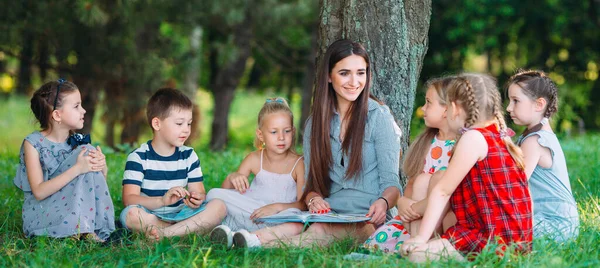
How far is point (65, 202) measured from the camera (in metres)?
3.73

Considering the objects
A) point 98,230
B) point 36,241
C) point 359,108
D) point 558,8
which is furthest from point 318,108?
point 558,8

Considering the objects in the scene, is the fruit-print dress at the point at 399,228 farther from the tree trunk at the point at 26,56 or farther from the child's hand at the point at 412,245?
the tree trunk at the point at 26,56

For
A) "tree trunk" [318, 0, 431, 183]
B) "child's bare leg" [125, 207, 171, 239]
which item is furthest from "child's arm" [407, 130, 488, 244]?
"child's bare leg" [125, 207, 171, 239]

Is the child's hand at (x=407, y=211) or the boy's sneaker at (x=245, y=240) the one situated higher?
the child's hand at (x=407, y=211)

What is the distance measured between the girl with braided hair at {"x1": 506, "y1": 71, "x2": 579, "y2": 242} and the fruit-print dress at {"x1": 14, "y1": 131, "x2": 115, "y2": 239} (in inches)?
90.0

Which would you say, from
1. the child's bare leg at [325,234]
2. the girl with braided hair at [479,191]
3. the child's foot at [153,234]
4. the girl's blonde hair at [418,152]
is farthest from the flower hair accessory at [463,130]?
the child's foot at [153,234]

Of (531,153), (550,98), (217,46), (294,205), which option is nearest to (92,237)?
(294,205)

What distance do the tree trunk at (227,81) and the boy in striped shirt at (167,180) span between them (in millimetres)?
5753

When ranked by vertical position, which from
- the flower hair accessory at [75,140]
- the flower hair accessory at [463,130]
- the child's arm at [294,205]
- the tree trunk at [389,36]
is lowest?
the child's arm at [294,205]

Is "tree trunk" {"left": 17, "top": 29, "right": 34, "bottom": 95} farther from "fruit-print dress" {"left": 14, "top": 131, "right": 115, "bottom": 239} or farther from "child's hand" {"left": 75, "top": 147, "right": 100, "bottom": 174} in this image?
"child's hand" {"left": 75, "top": 147, "right": 100, "bottom": 174}

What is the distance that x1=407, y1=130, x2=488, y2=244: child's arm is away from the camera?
3.07 m

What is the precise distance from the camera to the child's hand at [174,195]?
3.90 m

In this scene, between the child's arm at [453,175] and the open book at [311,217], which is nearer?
the child's arm at [453,175]

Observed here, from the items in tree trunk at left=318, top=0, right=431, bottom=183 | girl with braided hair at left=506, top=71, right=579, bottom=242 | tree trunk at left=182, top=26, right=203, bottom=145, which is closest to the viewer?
girl with braided hair at left=506, top=71, right=579, bottom=242
